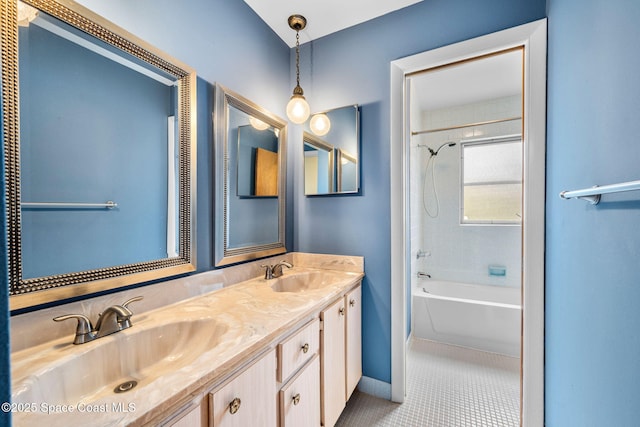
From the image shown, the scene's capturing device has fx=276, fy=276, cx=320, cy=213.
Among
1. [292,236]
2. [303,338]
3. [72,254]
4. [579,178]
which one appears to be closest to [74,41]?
[72,254]

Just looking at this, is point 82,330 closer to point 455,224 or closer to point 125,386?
point 125,386

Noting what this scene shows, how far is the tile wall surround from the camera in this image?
84 cm

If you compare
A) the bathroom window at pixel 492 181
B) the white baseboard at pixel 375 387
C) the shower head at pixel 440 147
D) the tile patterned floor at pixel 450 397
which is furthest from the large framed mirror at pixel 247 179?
the bathroom window at pixel 492 181

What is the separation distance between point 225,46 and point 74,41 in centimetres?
76

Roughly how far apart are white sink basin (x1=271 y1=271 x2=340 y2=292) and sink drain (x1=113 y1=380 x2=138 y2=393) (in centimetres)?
88

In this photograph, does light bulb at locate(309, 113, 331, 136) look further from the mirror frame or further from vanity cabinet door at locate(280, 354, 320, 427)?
vanity cabinet door at locate(280, 354, 320, 427)

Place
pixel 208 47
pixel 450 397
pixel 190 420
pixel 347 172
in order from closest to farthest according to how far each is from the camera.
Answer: pixel 190 420, pixel 208 47, pixel 450 397, pixel 347 172

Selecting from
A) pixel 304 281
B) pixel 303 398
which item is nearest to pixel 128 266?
pixel 303 398

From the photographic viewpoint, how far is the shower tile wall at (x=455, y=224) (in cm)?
300

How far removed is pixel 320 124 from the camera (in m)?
1.98

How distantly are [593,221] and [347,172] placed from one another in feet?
4.25

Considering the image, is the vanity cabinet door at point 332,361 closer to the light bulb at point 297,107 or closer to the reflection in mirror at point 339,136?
the reflection in mirror at point 339,136

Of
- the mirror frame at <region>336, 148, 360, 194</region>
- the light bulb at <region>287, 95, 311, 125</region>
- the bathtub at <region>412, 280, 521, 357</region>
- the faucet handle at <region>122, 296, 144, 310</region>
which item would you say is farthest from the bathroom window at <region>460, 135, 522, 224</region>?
the faucet handle at <region>122, 296, 144, 310</region>

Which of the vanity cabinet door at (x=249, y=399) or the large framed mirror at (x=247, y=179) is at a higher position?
the large framed mirror at (x=247, y=179)
